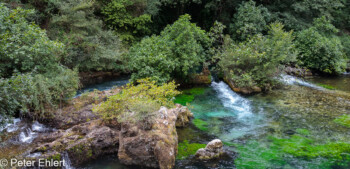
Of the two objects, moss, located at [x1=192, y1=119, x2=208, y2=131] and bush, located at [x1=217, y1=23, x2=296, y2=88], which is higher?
bush, located at [x1=217, y1=23, x2=296, y2=88]

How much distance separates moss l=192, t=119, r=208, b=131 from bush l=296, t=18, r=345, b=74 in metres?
12.3

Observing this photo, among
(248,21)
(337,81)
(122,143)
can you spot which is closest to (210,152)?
(122,143)

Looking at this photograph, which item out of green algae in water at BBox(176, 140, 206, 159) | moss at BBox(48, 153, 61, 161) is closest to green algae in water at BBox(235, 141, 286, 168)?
green algae in water at BBox(176, 140, 206, 159)

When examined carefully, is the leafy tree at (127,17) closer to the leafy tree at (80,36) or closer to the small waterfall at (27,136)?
the leafy tree at (80,36)

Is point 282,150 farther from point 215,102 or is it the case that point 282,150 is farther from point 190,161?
point 215,102

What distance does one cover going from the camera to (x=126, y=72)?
18078 millimetres

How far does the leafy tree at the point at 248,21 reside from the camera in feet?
62.7

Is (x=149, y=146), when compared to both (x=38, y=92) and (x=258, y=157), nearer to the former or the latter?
(x=258, y=157)

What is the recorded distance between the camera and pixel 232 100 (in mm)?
13797

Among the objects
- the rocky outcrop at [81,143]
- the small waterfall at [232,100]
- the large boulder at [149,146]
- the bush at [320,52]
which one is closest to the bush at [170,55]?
the small waterfall at [232,100]

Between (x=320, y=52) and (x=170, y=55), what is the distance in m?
12.5

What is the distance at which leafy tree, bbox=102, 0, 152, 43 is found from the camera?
1889 cm

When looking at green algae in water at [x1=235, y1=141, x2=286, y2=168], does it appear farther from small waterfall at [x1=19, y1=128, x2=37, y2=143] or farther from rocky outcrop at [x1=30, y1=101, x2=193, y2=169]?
small waterfall at [x1=19, y1=128, x2=37, y2=143]

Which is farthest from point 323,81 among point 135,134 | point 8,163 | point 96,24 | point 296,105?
point 8,163
